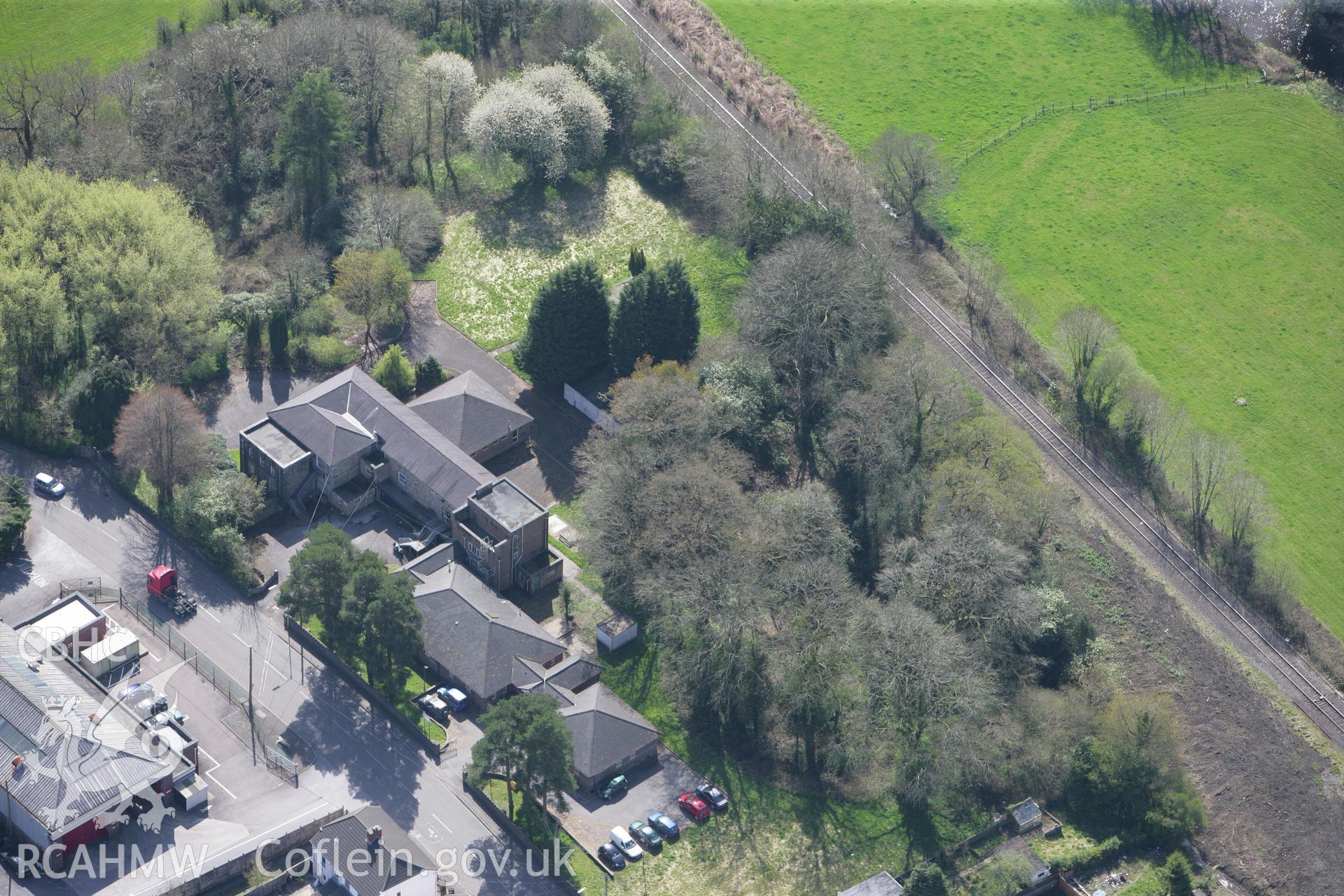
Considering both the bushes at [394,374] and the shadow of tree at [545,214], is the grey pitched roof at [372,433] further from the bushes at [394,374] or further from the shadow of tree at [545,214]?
the shadow of tree at [545,214]

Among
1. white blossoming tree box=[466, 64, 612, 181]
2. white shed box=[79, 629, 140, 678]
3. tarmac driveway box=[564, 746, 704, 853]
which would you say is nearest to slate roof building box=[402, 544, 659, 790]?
tarmac driveway box=[564, 746, 704, 853]

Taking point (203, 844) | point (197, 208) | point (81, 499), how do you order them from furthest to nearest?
1. point (197, 208)
2. point (81, 499)
3. point (203, 844)

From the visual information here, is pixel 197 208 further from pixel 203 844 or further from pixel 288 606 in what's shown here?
pixel 203 844

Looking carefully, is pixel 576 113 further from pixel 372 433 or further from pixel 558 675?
pixel 558 675

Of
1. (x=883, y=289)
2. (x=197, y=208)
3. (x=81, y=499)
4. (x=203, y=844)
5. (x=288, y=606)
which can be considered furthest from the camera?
(x=197, y=208)

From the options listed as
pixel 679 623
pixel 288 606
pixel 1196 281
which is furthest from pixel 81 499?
pixel 1196 281

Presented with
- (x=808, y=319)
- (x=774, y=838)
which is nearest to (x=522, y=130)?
(x=808, y=319)
